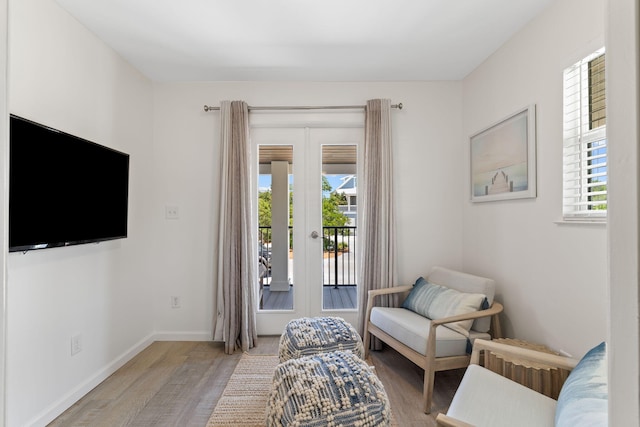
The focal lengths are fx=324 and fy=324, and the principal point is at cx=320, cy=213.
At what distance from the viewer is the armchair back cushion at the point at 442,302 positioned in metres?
2.27

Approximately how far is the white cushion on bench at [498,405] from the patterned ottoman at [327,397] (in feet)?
1.11

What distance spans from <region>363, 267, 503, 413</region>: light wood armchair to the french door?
1.60 feet

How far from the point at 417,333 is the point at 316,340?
715 mm

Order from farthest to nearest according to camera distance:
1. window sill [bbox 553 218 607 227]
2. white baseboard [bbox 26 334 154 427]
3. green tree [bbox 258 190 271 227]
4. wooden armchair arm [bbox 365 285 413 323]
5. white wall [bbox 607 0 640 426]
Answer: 1. green tree [bbox 258 190 271 227]
2. wooden armchair arm [bbox 365 285 413 323]
3. white baseboard [bbox 26 334 154 427]
4. window sill [bbox 553 218 607 227]
5. white wall [bbox 607 0 640 426]

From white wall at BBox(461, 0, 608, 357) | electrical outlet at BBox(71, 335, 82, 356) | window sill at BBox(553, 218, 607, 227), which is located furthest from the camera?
electrical outlet at BBox(71, 335, 82, 356)

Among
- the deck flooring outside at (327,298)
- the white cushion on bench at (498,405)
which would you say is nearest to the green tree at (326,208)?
the deck flooring outside at (327,298)

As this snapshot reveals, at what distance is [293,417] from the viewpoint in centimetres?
140

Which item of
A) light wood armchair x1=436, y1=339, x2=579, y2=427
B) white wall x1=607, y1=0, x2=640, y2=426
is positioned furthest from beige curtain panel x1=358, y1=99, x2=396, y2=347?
white wall x1=607, y1=0, x2=640, y2=426

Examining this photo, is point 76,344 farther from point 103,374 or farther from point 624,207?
point 624,207

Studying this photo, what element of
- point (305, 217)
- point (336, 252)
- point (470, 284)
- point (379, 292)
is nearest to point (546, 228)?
point (470, 284)

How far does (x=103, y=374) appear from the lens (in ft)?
8.02

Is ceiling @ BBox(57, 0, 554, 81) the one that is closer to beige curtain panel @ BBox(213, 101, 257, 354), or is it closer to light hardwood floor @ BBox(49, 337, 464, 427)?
beige curtain panel @ BBox(213, 101, 257, 354)

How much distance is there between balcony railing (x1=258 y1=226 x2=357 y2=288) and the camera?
3.26 metres

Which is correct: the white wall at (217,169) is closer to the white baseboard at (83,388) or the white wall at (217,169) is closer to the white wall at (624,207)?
the white baseboard at (83,388)
